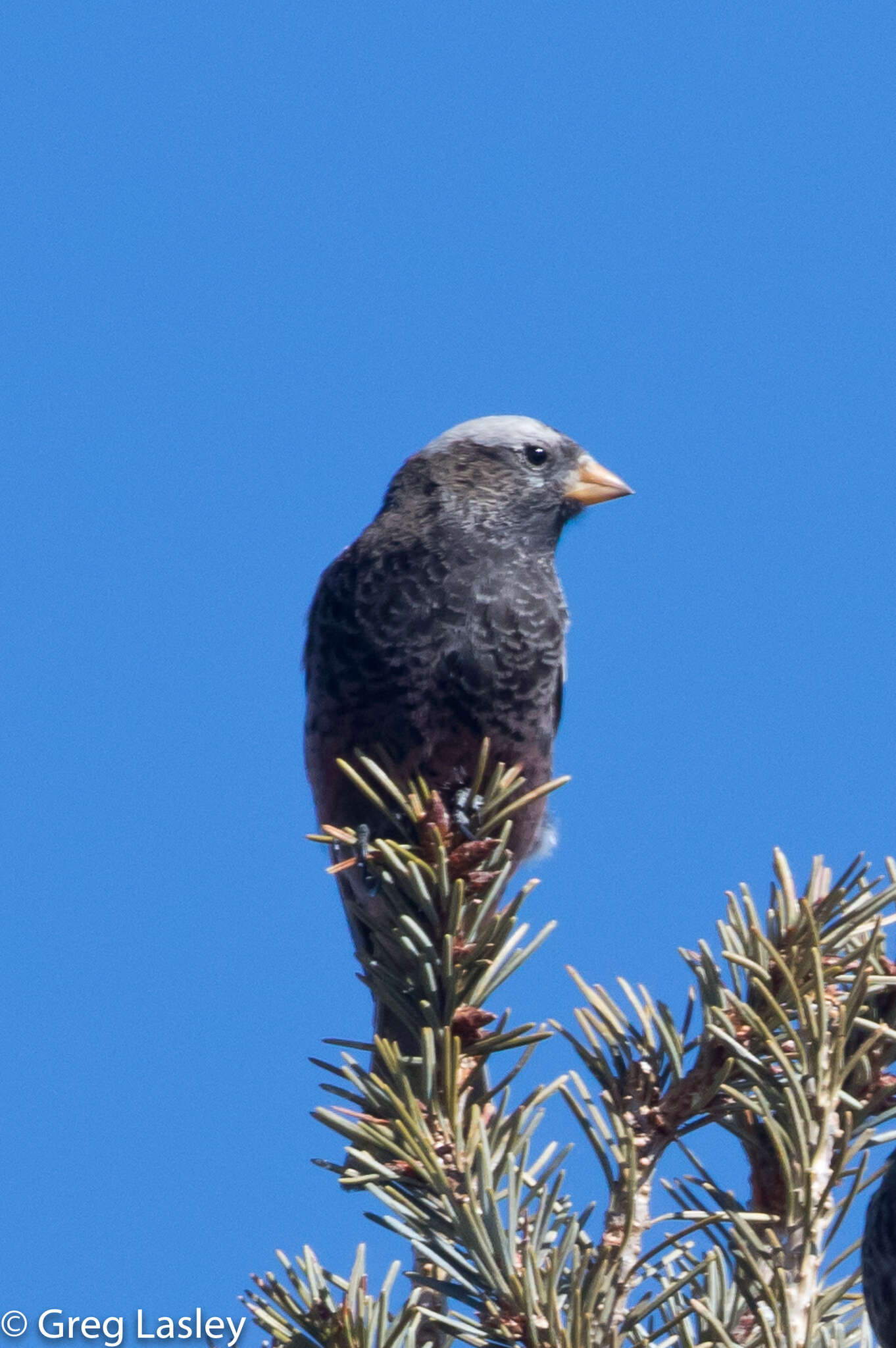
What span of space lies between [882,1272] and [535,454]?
2.89 meters

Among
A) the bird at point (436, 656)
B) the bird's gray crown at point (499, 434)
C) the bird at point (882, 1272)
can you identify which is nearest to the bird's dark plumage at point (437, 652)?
the bird at point (436, 656)

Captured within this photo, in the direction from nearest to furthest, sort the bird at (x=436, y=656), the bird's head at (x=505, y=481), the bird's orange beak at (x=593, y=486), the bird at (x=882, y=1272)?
the bird at (x=882, y=1272) → the bird at (x=436, y=656) → the bird's head at (x=505, y=481) → the bird's orange beak at (x=593, y=486)

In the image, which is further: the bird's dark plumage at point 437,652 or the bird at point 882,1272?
the bird's dark plumage at point 437,652

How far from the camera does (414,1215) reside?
214cm

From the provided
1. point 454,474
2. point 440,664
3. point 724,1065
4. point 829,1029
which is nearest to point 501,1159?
point 724,1065

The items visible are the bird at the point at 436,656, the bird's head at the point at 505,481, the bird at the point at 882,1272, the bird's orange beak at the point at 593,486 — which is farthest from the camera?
the bird's orange beak at the point at 593,486

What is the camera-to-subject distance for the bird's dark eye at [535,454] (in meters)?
4.71

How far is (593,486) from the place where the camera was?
15.5 ft

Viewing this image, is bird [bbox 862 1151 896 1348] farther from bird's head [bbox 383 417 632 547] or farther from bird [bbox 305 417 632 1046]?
bird's head [bbox 383 417 632 547]

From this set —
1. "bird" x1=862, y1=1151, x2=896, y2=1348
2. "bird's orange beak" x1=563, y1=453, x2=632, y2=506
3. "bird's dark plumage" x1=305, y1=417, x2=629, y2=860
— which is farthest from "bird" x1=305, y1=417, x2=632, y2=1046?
"bird" x1=862, y1=1151, x2=896, y2=1348

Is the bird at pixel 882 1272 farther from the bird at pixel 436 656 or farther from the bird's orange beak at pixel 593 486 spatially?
the bird's orange beak at pixel 593 486

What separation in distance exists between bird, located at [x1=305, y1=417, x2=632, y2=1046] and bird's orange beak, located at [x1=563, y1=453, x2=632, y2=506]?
387 millimetres

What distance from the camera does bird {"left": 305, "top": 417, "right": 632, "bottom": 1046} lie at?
3764 mm

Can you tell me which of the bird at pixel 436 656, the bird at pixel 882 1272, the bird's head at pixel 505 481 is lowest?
the bird at pixel 882 1272
